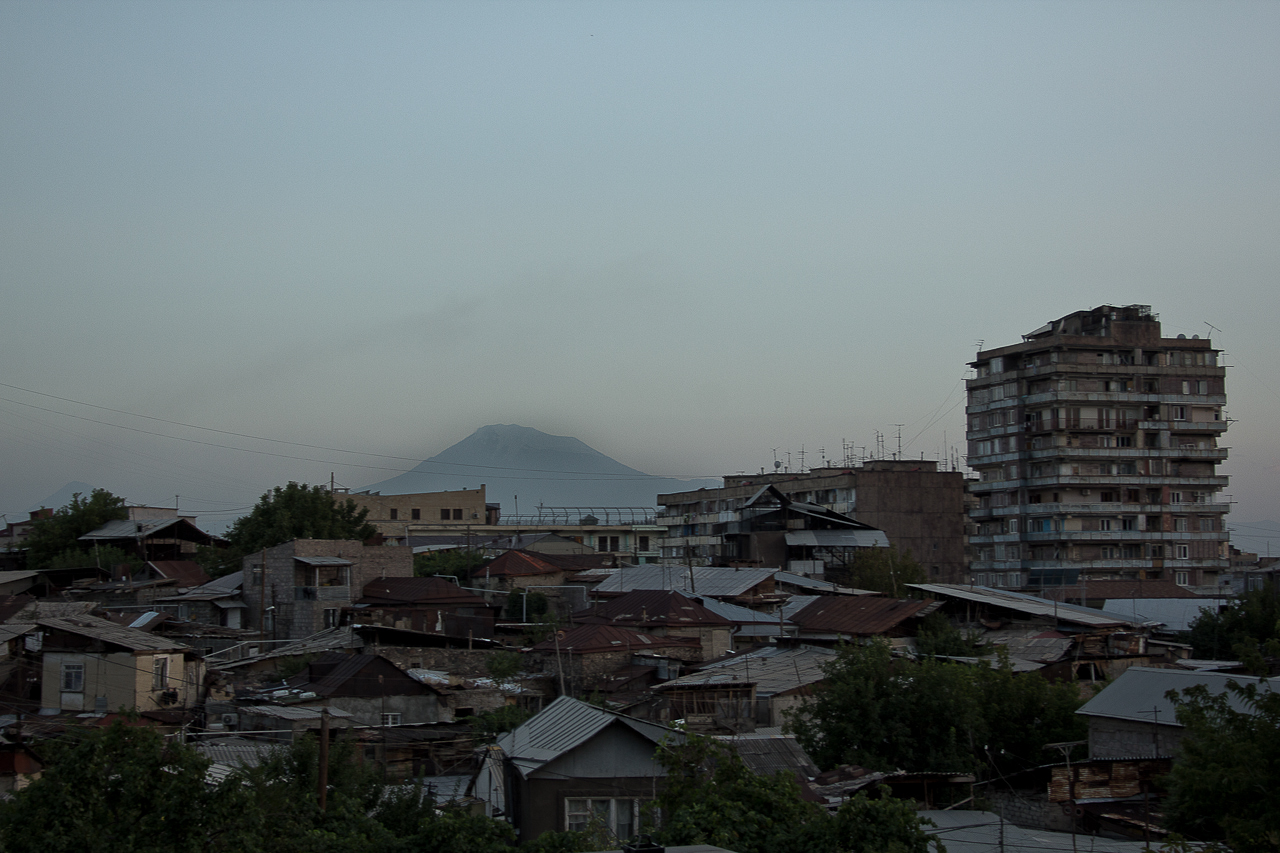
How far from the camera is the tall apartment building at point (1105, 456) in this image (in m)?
66.9

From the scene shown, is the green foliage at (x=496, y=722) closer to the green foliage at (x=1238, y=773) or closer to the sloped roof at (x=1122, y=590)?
the green foliage at (x=1238, y=773)

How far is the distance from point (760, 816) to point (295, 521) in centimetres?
4994

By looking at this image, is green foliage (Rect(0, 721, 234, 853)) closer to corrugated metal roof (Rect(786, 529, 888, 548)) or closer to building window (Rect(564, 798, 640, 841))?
building window (Rect(564, 798, 640, 841))

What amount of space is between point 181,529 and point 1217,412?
6326 cm

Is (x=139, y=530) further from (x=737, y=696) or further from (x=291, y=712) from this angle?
(x=737, y=696)

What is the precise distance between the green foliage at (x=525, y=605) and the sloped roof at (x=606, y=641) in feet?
33.7

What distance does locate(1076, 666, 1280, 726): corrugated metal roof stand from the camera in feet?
70.1

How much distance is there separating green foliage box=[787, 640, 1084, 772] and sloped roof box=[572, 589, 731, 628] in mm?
13386

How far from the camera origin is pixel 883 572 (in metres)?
55.3

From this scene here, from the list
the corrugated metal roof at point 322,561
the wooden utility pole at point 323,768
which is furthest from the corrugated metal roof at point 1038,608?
the wooden utility pole at point 323,768

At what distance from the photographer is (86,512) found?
6556 centimetres

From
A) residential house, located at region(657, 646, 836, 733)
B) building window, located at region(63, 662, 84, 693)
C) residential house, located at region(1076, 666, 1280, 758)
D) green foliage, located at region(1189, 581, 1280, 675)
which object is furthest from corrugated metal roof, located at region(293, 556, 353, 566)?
green foliage, located at region(1189, 581, 1280, 675)

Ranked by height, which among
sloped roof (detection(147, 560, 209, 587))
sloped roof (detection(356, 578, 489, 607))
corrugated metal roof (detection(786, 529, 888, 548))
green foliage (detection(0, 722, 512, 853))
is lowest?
green foliage (detection(0, 722, 512, 853))

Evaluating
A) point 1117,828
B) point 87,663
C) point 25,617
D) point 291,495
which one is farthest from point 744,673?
point 291,495
